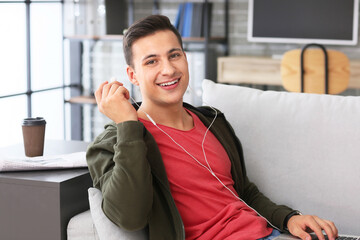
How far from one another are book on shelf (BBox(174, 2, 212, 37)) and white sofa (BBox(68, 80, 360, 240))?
230 centimetres

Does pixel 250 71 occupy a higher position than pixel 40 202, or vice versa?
pixel 250 71

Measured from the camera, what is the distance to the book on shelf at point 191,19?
4.27 meters

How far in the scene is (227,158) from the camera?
181 centimetres

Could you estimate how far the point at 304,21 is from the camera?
413 cm

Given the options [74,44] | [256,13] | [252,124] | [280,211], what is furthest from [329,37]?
[280,211]

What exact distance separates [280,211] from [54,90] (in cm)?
322

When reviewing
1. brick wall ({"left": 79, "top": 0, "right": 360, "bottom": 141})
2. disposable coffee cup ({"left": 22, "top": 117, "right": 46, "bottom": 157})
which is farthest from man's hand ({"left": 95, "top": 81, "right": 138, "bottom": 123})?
brick wall ({"left": 79, "top": 0, "right": 360, "bottom": 141})

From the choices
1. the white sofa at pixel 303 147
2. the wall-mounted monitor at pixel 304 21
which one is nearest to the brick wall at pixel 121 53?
the wall-mounted monitor at pixel 304 21

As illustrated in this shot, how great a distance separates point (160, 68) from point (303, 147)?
1.80ft

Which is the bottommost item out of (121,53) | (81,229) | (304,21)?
(81,229)

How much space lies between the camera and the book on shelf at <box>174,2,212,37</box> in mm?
4270

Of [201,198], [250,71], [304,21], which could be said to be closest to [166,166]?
[201,198]

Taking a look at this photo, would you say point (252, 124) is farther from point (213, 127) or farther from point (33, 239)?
point (33, 239)

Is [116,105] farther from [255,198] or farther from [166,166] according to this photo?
[255,198]
